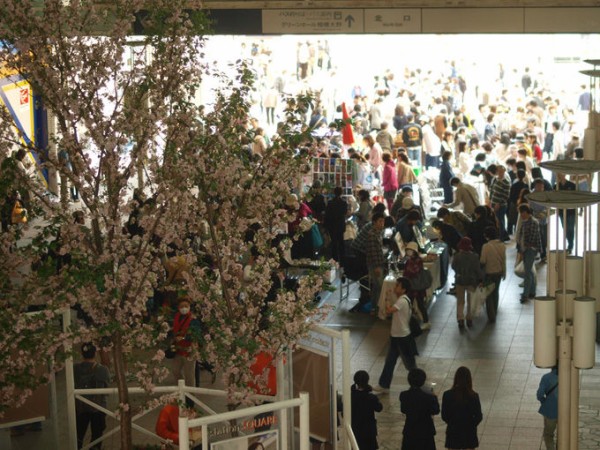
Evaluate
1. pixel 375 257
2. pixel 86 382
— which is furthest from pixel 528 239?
pixel 86 382

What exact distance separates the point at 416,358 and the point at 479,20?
6699 mm

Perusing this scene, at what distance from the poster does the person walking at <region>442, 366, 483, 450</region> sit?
248 centimetres

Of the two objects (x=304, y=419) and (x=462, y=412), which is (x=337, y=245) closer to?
(x=462, y=412)

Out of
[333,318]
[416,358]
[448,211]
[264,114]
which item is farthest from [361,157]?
[264,114]

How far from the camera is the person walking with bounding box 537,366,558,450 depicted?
39.8 ft

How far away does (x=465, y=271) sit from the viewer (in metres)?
17.4

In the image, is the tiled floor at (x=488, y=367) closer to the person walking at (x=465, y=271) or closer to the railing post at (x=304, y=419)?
the person walking at (x=465, y=271)

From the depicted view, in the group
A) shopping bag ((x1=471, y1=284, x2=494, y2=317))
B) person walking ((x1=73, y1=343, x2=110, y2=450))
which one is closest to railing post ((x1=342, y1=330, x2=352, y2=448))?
person walking ((x1=73, y1=343, x2=110, y2=450))

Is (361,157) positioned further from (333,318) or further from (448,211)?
(333,318)

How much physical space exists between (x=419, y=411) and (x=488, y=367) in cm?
441

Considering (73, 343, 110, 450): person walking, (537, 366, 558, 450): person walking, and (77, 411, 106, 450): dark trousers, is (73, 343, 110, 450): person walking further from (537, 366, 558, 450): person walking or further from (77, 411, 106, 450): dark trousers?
(537, 366, 558, 450): person walking

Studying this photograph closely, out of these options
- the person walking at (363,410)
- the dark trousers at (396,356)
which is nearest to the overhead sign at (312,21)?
the dark trousers at (396,356)

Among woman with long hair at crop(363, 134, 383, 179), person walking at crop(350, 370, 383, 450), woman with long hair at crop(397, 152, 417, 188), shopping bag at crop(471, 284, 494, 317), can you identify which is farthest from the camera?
woman with long hair at crop(363, 134, 383, 179)

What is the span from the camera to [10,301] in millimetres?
10594
